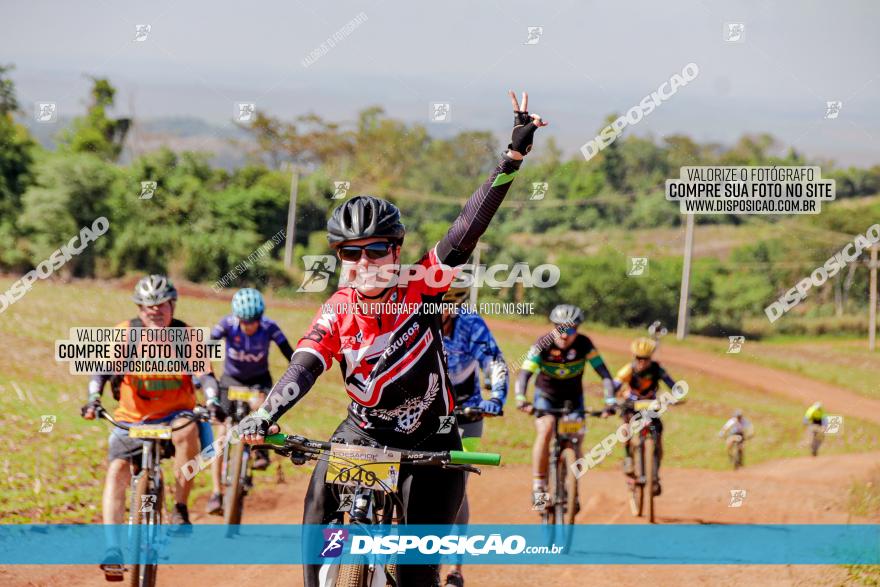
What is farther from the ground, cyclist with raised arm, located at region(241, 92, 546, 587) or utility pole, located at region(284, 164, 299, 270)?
utility pole, located at region(284, 164, 299, 270)

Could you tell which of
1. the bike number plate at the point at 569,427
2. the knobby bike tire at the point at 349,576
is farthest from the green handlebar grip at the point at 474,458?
the bike number plate at the point at 569,427

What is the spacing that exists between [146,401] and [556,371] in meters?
5.05

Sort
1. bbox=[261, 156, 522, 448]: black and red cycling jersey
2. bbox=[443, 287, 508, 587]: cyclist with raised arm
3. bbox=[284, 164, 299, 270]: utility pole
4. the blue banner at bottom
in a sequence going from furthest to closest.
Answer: bbox=[284, 164, 299, 270]: utility pole, the blue banner at bottom, bbox=[443, 287, 508, 587]: cyclist with raised arm, bbox=[261, 156, 522, 448]: black and red cycling jersey

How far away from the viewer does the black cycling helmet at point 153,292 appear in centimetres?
873

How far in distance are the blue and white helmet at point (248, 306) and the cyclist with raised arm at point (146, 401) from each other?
225 cm

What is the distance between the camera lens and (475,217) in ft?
17.9

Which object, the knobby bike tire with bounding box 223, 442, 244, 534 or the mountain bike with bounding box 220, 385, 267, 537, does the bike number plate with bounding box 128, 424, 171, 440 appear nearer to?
the mountain bike with bounding box 220, 385, 267, 537

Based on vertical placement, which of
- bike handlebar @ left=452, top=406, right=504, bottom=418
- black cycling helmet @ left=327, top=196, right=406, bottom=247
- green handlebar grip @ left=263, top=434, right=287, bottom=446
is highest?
black cycling helmet @ left=327, top=196, right=406, bottom=247

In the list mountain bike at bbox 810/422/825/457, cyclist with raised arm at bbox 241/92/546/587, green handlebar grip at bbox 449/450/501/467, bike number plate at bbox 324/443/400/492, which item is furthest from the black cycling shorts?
mountain bike at bbox 810/422/825/457

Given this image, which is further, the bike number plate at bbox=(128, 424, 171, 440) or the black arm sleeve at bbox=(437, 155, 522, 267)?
the bike number plate at bbox=(128, 424, 171, 440)

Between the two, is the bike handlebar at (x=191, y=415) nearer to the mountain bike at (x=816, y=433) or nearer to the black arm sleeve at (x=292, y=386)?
the black arm sleeve at (x=292, y=386)

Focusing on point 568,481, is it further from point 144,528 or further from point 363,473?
point 363,473

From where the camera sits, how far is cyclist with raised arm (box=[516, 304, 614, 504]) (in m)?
11.6

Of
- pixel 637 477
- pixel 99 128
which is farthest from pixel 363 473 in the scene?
pixel 99 128
